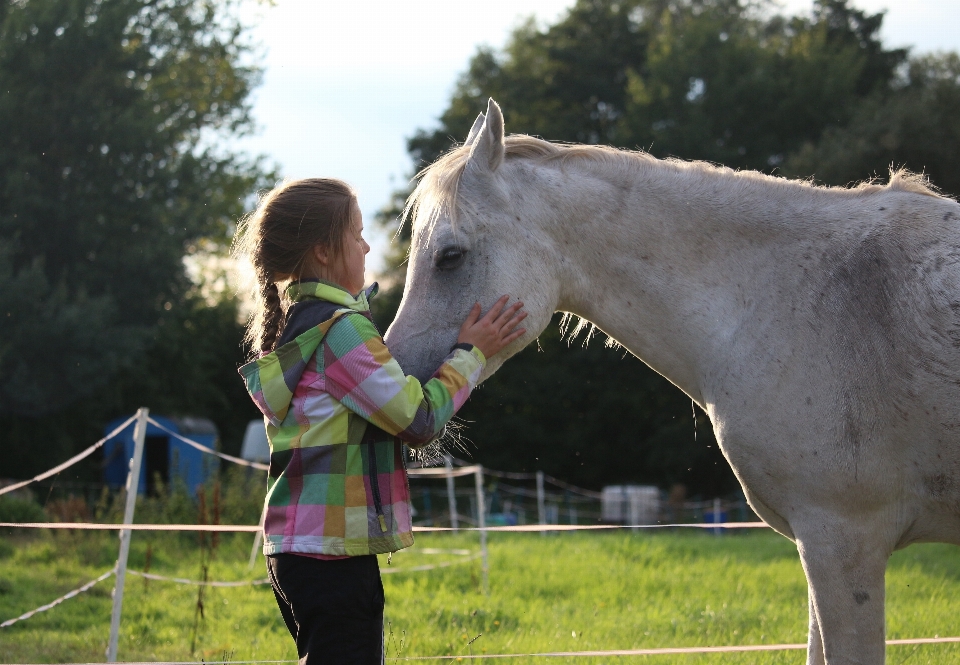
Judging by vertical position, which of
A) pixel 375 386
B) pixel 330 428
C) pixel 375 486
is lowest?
pixel 375 486

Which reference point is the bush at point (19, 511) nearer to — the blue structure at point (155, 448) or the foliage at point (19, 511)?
the foliage at point (19, 511)

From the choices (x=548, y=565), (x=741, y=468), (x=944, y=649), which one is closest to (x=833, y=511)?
→ (x=741, y=468)

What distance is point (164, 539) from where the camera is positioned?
1083 centimetres

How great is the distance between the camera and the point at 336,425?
2.36m

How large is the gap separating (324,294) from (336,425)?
37 cm

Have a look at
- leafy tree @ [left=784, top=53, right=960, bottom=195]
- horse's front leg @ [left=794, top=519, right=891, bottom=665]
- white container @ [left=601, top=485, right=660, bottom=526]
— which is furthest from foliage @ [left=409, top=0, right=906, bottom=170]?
horse's front leg @ [left=794, top=519, right=891, bottom=665]

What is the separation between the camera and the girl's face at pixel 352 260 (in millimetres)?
2561

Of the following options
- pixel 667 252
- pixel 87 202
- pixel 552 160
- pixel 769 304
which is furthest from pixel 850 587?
pixel 87 202

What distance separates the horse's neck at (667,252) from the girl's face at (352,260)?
689 mm

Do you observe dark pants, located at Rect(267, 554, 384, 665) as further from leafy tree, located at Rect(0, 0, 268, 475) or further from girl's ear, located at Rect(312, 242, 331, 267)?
leafy tree, located at Rect(0, 0, 268, 475)

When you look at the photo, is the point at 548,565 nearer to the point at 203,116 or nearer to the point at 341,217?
the point at 341,217

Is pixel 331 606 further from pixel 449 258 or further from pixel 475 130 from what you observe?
pixel 475 130

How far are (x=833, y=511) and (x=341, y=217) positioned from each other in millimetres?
1653

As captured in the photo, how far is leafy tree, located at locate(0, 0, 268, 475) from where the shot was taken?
60.7 feet
